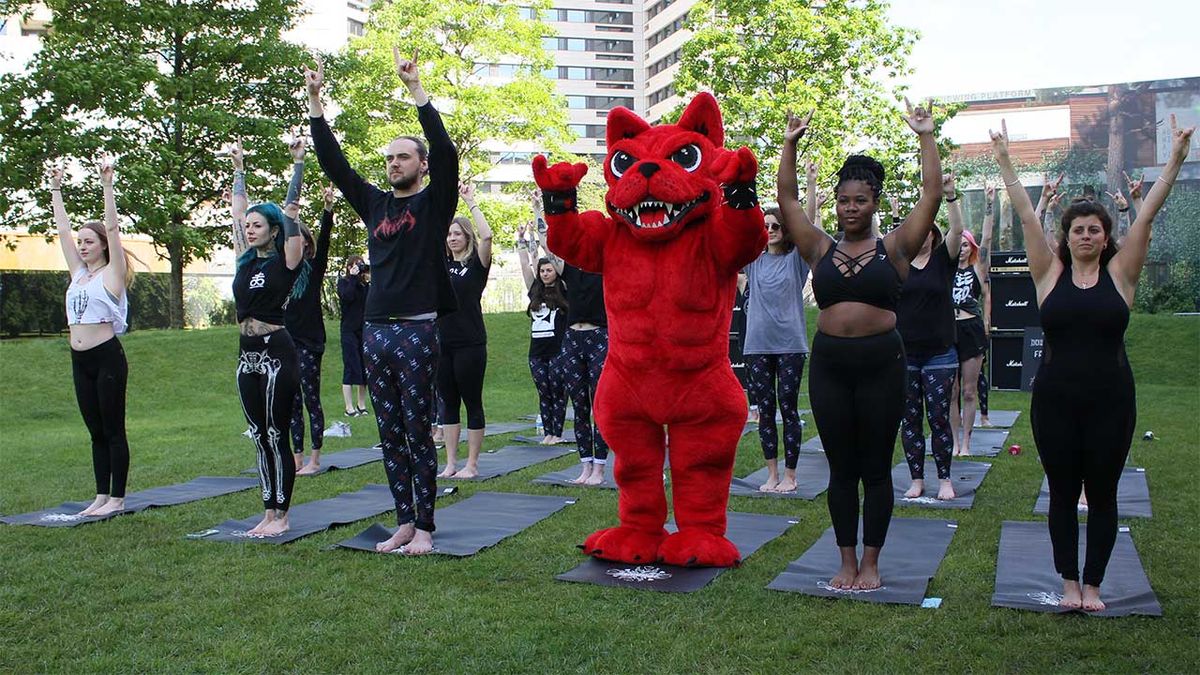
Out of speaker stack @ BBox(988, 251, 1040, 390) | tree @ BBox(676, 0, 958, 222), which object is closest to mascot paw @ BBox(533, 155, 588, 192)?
speaker stack @ BBox(988, 251, 1040, 390)

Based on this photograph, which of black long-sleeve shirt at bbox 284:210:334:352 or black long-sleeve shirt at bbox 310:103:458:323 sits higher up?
black long-sleeve shirt at bbox 310:103:458:323

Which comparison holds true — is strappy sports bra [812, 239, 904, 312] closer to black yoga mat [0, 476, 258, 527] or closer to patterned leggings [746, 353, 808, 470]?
patterned leggings [746, 353, 808, 470]

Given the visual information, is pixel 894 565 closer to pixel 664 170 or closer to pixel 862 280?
pixel 862 280

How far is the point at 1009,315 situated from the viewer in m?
17.2

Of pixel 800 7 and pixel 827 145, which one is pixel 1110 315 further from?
pixel 800 7

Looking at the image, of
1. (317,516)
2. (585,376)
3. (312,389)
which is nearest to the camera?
(317,516)

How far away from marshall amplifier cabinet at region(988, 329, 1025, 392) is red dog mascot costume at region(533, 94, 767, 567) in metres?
13.2

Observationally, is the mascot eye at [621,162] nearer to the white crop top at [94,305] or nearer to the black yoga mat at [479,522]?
the black yoga mat at [479,522]

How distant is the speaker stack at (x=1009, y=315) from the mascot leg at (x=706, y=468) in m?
13.2

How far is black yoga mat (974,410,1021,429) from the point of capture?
12086mm

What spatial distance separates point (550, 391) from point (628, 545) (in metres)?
5.04

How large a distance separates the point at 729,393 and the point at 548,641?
72.3 inches

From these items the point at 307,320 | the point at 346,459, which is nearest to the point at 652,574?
the point at 307,320

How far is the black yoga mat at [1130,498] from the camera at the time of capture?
6.71 metres
